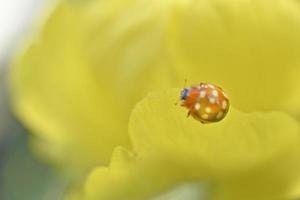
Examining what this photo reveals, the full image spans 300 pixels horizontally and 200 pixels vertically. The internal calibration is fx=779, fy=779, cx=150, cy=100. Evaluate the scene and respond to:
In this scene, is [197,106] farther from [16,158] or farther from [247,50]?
[16,158]

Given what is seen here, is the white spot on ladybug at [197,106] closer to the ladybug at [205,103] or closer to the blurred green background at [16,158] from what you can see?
the ladybug at [205,103]

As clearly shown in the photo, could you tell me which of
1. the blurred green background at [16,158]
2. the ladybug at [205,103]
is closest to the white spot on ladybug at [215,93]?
the ladybug at [205,103]

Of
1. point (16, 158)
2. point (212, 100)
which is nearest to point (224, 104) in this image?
point (212, 100)

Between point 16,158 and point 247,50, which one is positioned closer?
point 247,50

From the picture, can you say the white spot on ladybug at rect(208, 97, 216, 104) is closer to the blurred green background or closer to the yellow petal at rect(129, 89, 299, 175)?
the yellow petal at rect(129, 89, 299, 175)

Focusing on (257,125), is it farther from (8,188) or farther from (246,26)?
(8,188)

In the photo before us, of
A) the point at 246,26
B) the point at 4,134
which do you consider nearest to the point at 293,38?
the point at 246,26

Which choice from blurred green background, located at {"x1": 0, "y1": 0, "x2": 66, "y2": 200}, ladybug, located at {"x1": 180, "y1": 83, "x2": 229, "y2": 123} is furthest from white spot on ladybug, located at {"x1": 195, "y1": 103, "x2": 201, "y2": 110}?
blurred green background, located at {"x1": 0, "y1": 0, "x2": 66, "y2": 200}
